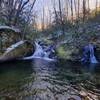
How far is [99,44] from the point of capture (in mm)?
18172

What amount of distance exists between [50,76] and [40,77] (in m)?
0.61

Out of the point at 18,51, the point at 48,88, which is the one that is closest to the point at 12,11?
the point at 18,51

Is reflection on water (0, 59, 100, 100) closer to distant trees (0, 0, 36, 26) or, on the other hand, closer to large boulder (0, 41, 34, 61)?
large boulder (0, 41, 34, 61)

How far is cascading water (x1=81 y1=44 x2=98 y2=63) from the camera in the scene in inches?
683

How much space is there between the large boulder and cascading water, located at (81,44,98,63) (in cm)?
537

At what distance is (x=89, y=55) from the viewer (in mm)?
17656

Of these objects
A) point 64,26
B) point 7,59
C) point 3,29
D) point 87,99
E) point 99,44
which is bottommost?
point 87,99

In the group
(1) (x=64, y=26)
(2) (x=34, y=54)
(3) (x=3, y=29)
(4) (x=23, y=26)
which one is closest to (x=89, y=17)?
(1) (x=64, y=26)

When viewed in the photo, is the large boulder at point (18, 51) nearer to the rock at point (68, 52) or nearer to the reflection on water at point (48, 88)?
the rock at point (68, 52)

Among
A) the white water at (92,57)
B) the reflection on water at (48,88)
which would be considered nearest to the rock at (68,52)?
the white water at (92,57)

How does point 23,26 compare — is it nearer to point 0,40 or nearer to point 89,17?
point 0,40

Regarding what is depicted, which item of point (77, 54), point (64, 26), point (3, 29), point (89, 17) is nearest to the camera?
point (3, 29)

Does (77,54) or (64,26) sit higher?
(64,26)

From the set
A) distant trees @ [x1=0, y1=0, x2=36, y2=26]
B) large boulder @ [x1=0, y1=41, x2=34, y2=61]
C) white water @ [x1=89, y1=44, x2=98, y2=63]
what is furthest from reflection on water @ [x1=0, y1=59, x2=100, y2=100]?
distant trees @ [x1=0, y1=0, x2=36, y2=26]
